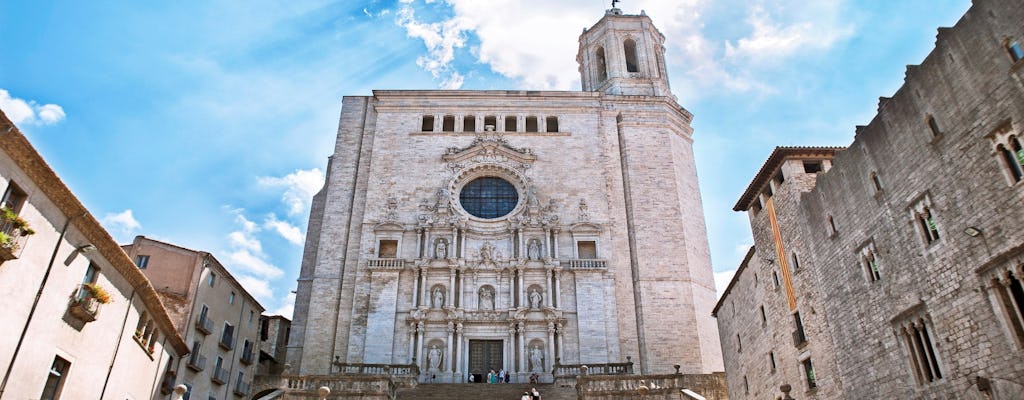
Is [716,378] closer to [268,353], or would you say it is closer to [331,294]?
[331,294]

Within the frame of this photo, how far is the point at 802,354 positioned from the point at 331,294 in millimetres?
18973

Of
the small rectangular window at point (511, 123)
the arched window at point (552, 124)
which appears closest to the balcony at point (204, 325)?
the small rectangular window at point (511, 123)

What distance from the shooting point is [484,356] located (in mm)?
27109

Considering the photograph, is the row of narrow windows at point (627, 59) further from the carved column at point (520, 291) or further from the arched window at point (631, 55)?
the carved column at point (520, 291)

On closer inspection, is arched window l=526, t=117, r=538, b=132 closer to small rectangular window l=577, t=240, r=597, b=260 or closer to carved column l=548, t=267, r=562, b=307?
small rectangular window l=577, t=240, r=597, b=260

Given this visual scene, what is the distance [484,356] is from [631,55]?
20.1m

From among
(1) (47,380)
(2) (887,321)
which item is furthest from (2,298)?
(2) (887,321)

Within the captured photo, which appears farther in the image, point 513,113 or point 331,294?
point 513,113

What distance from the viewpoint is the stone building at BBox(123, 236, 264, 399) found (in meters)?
22.1

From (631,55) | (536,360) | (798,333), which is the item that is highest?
(631,55)

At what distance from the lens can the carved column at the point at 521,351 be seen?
1040 inches

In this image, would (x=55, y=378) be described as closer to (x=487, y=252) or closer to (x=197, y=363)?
(x=197, y=363)

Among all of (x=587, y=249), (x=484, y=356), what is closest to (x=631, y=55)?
(x=587, y=249)

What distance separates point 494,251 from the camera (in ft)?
95.8
